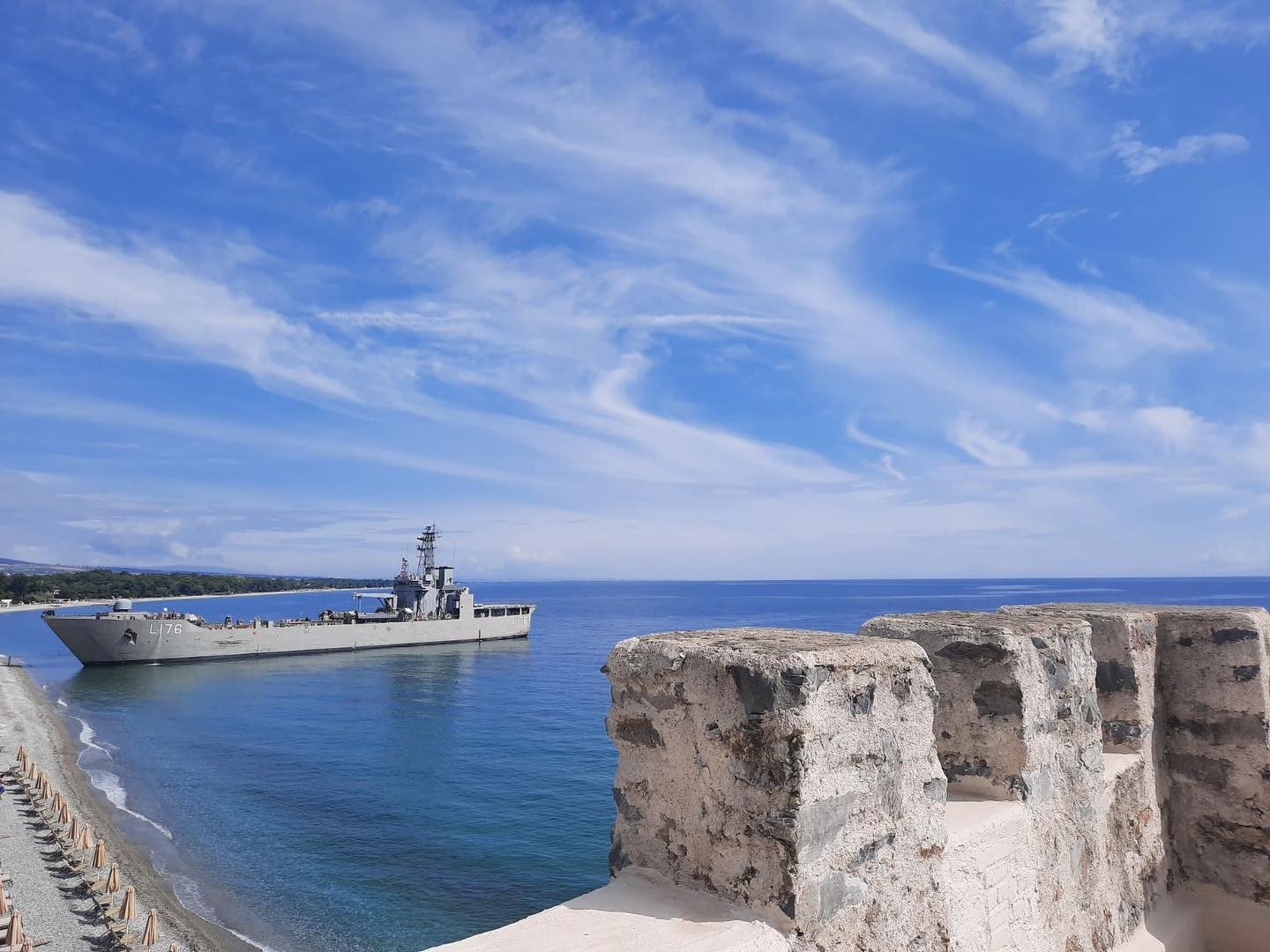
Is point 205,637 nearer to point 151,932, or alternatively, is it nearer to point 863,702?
point 151,932

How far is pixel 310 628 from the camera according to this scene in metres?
51.7

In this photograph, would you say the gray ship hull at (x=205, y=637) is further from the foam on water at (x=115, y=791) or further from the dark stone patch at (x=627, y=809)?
the dark stone patch at (x=627, y=809)

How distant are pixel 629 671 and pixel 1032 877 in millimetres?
2137

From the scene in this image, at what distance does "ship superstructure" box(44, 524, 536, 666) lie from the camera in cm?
4575

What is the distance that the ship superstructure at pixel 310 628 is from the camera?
4575 centimetres

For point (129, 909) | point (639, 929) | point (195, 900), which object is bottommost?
point (195, 900)

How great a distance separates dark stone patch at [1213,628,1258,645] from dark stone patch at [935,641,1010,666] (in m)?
2.26

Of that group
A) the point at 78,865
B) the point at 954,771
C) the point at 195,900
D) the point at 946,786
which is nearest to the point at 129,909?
the point at 195,900

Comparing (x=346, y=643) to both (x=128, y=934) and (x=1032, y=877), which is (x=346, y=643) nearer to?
(x=128, y=934)

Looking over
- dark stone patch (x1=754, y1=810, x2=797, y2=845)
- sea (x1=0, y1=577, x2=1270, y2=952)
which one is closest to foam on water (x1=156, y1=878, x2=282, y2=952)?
sea (x1=0, y1=577, x2=1270, y2=952)

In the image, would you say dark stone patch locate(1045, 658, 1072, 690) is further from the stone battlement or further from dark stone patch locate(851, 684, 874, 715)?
dark stone patch locate(851, 684, 874, 715)

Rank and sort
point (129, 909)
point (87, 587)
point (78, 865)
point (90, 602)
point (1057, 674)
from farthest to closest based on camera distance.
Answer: point (87, 587) < point (90, 602) < point (78, 865) < point (129, 909) < point (1057, 674)

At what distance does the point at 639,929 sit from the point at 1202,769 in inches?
168

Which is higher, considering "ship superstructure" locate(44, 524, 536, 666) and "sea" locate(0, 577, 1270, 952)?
"ship superstructure" locate(44, 524, 536, 666)
